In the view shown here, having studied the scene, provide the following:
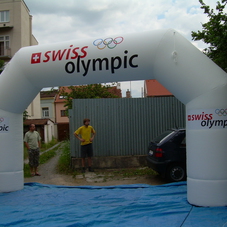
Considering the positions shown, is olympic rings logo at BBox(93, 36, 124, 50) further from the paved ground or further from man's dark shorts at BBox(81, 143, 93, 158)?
man's dark shorts at BBox(81, 143, 93, 158)

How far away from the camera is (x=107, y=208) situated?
4.67m

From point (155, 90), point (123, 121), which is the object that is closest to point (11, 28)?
point (155, 90)

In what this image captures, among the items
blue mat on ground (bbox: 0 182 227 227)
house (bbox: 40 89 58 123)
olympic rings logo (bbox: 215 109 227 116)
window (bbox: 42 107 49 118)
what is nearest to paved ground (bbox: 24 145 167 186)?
blue mat on ground (bbox: 0 182 227 227)

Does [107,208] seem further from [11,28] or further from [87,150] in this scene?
[11,28]

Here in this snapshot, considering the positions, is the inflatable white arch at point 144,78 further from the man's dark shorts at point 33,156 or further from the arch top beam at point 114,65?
the man's dark shorts at point 33,156

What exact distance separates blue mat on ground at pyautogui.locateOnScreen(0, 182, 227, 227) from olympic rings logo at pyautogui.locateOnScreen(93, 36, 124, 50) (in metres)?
3.13

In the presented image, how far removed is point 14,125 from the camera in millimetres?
6082

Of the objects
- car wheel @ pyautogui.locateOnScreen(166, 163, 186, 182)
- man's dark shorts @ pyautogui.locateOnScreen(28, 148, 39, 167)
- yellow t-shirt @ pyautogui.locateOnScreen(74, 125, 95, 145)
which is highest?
yellow t-shirt @ pyautogui.locateOnScreen(74, 125, 95, 145)

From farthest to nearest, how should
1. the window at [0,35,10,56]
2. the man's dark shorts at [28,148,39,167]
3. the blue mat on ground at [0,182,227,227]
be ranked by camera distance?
the window at [0,35,10,56] → the man's dark shorts at [28,148,39,167] → the blue mat on ground at [0,182,227,227]

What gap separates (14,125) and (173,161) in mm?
4165

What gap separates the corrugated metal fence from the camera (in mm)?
9430

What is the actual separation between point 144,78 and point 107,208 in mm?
2664

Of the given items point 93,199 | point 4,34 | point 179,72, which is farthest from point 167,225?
point 4,34

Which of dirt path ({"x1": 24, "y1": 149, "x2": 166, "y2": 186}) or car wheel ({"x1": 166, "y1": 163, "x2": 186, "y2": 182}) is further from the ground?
car wheel ({"x1": 166, "y1": 163, "x2": 186, "y2": 182})
